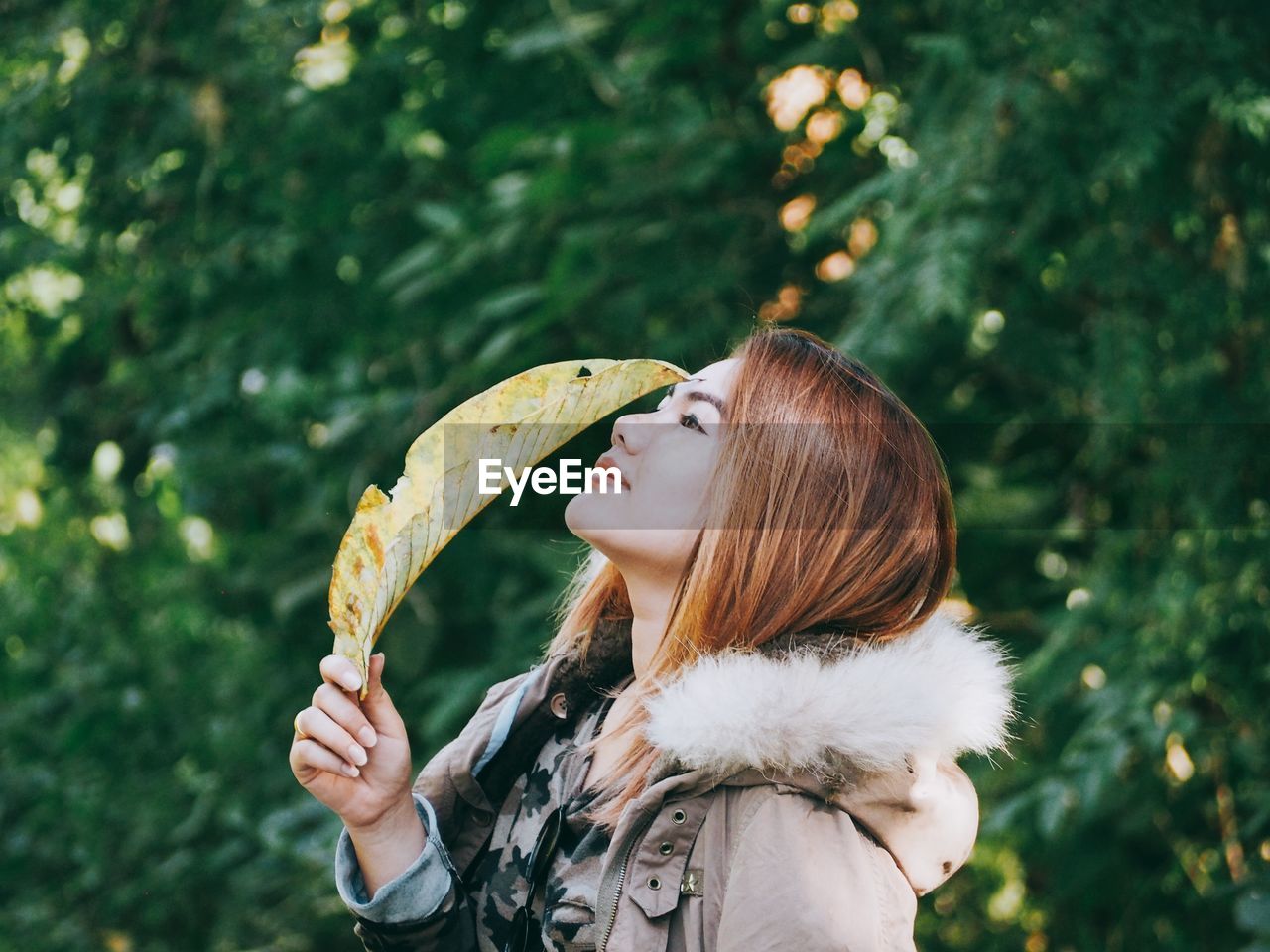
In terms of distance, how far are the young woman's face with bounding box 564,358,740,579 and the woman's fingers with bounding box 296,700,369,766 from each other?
30cm

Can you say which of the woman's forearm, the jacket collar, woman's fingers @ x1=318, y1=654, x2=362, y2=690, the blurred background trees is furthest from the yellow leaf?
the blurred background trees

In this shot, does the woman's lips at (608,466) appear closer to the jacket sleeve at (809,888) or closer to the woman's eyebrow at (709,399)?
the woman's eyebrow at (709,399)

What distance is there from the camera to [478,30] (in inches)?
130

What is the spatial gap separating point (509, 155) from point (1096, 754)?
1769 millimetres

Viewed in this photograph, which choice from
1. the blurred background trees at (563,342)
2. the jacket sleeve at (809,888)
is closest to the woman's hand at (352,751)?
the jacket sleeve at (809,888)

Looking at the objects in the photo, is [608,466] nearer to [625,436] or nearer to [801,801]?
[625,436]

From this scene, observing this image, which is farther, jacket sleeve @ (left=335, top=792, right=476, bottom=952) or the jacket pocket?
jacket sleeve @ (left=335, top=792, right=476, bottom=952)

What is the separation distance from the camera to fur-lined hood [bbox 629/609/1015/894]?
1.12m

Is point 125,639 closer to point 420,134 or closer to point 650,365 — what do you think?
point 420,134

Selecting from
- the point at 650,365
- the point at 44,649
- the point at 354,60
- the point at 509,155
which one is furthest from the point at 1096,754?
the point at 44,649

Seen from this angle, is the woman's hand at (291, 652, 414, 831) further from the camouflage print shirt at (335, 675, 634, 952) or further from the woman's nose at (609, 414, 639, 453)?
the woman's nose at (609, 414, 639, 453)

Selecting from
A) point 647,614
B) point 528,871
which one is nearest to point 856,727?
point 647,614

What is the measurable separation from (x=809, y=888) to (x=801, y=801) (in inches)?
3.7

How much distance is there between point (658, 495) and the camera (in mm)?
1316
